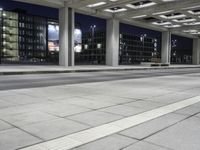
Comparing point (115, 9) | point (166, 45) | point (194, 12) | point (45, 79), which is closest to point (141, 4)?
point (115, 9)

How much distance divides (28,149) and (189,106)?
189 inches

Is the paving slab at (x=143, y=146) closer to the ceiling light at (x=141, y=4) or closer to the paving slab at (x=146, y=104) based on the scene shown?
the paving slab at (x=146, y=104)

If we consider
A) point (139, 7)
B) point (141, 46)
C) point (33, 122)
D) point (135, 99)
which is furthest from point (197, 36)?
point (141, 46)

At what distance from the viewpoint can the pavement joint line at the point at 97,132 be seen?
139 inches

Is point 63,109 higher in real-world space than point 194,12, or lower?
lower

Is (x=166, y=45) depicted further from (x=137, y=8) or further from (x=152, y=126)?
(x=152, y=126)

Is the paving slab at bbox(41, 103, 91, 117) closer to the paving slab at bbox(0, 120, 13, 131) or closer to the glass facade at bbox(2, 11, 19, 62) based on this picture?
the paving slab at bbox(0, 120, 13, 131)

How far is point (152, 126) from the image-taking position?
4641 mm

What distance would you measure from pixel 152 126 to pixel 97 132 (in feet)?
3.67

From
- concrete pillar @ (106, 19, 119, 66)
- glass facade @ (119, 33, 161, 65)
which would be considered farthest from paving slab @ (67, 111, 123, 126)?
glass facade @ (119, 33, 161, 65)

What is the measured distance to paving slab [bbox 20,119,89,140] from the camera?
4.02m

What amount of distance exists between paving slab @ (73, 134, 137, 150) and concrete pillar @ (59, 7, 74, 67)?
27.0 meters

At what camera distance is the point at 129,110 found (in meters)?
6.01

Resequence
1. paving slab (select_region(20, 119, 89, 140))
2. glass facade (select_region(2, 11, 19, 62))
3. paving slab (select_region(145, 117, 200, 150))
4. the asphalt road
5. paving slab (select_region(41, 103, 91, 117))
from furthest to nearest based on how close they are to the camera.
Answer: glass facade (select_region(2, 11, 19, 62)) → the asphalt road → paving slab (select_region(41, 103, 91, 117)) → paving slab (select_region(20, 119, 89, 140)) → paving slab (select_region(145, 117, 200, 150))
